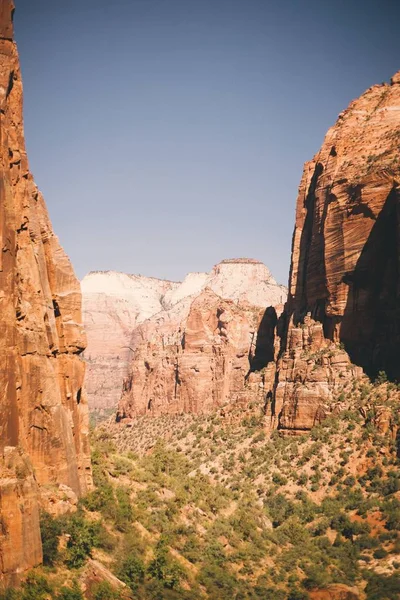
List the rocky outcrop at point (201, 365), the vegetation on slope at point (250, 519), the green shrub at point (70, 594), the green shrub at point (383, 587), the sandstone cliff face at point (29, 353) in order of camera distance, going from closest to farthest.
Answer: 1. the sandstone cliff face at point (29, 353)
2. the green shrub at point (70, 594)
3. the vegetation on slope at point (250, 519)
4. the green shrub at point (383, 587)
5. the rocky outcrop at point (201, 365)

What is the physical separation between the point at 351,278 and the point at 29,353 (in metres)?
44.5

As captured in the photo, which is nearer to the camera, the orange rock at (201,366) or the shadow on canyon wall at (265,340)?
the shadow on canyon wall at (265,340)

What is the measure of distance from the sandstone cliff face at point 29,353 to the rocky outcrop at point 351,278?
117ft

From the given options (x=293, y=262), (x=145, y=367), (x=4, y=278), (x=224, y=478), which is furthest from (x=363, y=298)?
(x=145, y=367)

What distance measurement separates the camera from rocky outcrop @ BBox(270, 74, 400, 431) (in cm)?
6344

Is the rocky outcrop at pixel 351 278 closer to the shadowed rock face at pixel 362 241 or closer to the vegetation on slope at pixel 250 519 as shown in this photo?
the shadowed rock face at pixel 362 241

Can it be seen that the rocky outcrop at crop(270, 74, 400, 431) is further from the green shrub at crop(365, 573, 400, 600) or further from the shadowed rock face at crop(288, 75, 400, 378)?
the green shrub at crop(365, 573, 400, 600)

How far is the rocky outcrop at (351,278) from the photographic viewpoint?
6344 cm

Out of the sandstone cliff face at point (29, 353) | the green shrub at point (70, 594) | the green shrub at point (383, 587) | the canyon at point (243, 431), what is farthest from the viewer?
the green shrub at point (383, 587)

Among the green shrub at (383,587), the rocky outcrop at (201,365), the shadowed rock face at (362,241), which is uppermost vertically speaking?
the shadowed rock face at (362,241)

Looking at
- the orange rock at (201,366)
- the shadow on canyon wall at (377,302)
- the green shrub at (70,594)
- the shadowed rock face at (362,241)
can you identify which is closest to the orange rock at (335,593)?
the green shrub at (70,594)

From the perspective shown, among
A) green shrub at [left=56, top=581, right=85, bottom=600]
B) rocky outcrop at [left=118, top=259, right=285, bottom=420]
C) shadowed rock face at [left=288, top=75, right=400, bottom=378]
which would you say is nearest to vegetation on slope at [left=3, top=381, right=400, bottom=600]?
green shrub at [left=56, top=581, right=85, bottom=600]

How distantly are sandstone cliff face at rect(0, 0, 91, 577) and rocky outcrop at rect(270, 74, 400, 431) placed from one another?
3569 centimetres

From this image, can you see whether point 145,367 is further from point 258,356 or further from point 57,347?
point 57,347
